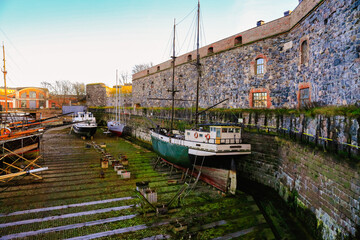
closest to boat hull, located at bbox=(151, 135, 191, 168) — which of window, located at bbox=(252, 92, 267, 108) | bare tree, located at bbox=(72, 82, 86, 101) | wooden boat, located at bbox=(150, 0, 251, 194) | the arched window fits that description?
wooden boat, located at bbox=(150, 0, 251, 194)

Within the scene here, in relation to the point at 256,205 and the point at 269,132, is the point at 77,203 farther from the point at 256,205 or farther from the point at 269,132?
the point at 269,132

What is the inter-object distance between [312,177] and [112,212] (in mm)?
7657

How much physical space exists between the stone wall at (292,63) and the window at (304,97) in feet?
0.93

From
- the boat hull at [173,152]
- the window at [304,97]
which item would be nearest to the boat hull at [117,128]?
the boat hull at [173,152]

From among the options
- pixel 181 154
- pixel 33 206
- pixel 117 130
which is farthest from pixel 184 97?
pixel 33 206

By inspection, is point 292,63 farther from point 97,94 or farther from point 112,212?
point 97,94

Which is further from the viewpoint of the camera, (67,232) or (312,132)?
(312,132)

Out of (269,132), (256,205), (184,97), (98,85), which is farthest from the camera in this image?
(98,85)

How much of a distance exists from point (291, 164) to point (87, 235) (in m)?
8.72

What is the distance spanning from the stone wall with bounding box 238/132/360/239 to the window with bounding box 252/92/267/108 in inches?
144

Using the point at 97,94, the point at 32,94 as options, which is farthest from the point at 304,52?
the point at 32,94

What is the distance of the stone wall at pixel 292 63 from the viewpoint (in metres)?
8.21

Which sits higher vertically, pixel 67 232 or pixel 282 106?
pixel 282 106

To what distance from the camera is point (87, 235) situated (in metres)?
6.66
